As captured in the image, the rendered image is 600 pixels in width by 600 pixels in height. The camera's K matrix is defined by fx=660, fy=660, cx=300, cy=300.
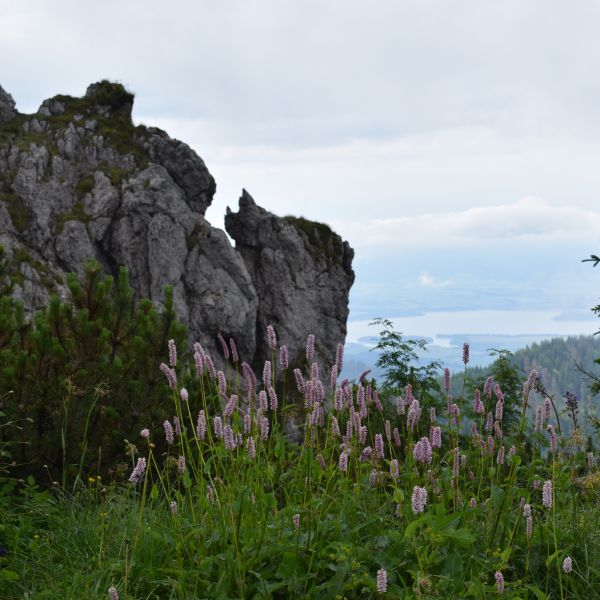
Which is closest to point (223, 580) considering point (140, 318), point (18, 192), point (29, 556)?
point (29, 556)

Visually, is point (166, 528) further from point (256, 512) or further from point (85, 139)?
point (85, 139)

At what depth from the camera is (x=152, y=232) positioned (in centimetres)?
4388

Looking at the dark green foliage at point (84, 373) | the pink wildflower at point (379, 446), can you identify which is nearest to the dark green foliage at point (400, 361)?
the dark green foliage at point (84, 373)

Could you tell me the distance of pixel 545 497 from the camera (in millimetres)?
3559

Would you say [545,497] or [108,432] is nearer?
[545,497]

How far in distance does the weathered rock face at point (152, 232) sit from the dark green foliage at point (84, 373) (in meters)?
30.8

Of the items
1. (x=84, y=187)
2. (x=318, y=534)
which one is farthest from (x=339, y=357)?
(x=84, y=187)

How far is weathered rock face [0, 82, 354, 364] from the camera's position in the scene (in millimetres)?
42688

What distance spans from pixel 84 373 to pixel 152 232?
124 ft

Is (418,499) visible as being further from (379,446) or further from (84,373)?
(84,373)

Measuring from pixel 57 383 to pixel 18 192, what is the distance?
133 ft

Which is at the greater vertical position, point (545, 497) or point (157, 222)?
point (157, 222)

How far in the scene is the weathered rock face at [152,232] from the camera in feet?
140

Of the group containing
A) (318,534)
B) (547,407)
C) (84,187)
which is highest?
(84,187)
